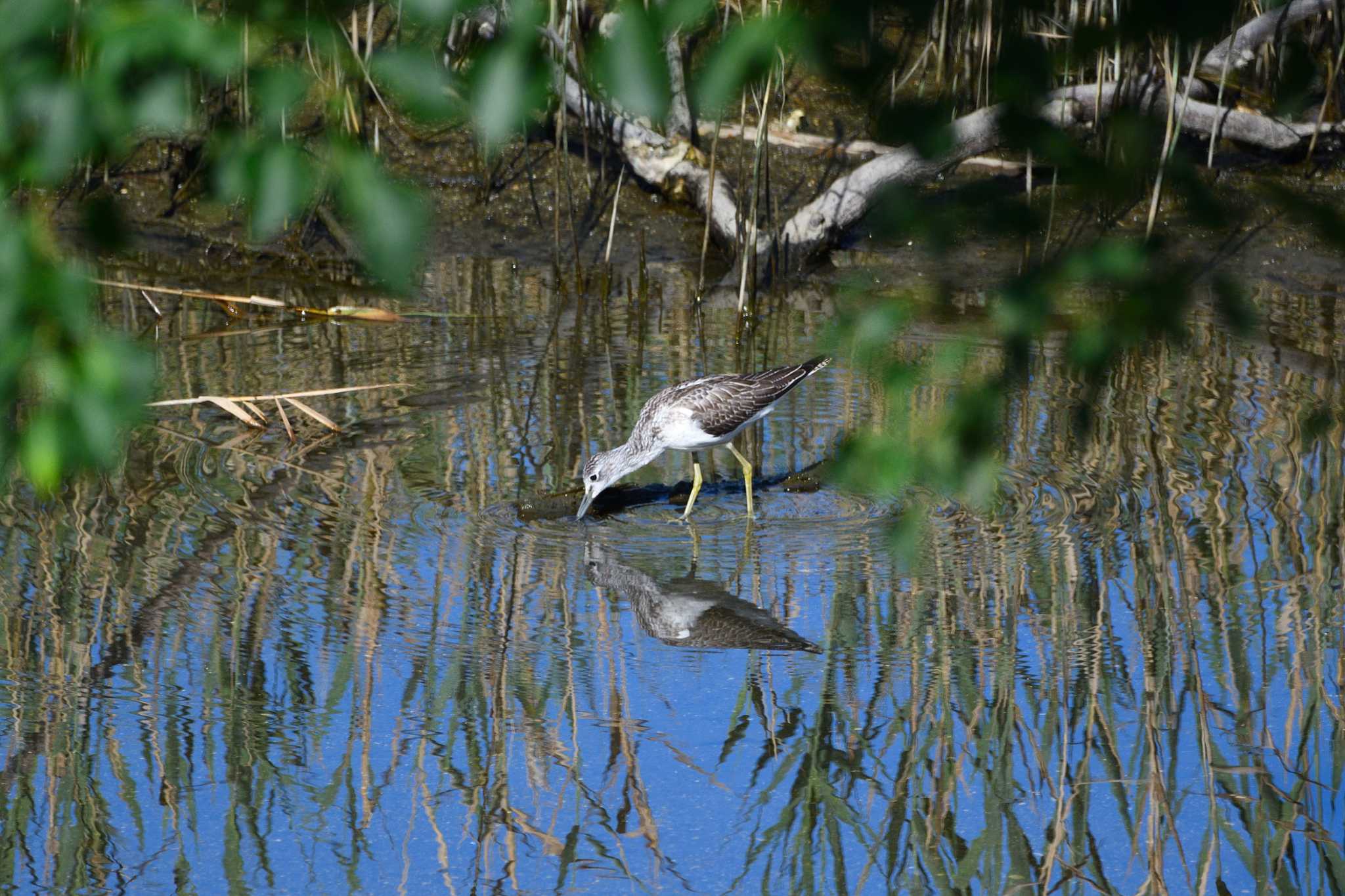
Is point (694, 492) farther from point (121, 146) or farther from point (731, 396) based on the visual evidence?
point (121, 146)

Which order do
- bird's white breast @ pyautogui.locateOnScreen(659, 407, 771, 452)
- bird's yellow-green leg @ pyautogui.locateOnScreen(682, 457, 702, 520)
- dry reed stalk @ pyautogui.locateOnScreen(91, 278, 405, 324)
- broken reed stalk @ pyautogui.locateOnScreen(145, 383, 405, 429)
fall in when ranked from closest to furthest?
bird's yellow-green leg @ pyautogui.locateOnScreen(682, 457, 702, 520), bird's white breast @ pyautogui.locateOnScreen(659, 407, 771, 452), broken reed stalk @ pyautogui.locateOnScreen(145, 383, 405, 429), dry reed stalk @ pyautogui.locateOnScreen(91, 278, 405, 324)

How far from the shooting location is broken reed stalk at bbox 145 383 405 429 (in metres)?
7.33

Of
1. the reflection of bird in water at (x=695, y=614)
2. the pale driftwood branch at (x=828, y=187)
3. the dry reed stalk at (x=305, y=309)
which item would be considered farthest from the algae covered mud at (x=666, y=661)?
the pale driftwood branch at (x=828, y=187)

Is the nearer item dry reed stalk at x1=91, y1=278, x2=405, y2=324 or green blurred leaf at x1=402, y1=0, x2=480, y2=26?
green blurred leaf at x1=402, y1=0, x2=480, y2=26

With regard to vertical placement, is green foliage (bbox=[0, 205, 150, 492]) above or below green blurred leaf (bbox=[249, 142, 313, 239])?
below

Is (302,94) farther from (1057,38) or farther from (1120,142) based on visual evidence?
(1057,38)

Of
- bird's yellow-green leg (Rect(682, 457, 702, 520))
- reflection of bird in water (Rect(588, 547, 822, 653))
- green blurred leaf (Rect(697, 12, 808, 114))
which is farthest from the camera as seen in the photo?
bird's yellow-green leg (Rect(682, 457, 702, 520))

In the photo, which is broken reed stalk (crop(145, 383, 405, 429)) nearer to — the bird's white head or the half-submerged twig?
the half-submerged twig

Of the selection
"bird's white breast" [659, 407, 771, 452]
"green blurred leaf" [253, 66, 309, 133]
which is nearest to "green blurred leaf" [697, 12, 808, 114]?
"green blurred leaf" [253, 66, 309, 133]

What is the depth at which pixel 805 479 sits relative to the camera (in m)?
7.03

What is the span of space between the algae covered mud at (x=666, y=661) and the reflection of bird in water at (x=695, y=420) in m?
0.23

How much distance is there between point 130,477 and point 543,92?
5.45m

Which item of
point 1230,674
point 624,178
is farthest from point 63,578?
point 624,178

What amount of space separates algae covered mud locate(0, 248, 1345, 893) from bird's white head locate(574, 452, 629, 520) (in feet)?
0.48
